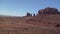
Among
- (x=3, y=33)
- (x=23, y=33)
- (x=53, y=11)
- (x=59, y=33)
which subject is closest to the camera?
(x=3, y=33)

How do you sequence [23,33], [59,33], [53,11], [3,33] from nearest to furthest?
[3,33] → [23,33] → [59,33] → [53,11]

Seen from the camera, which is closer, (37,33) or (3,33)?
(3,33)

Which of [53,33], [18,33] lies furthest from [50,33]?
[18,33]

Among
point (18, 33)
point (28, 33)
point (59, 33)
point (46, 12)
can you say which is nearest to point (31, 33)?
point (28, 33)

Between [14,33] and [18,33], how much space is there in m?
0.49

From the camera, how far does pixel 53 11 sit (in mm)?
55344

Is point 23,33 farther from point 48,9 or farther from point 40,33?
point 48,9

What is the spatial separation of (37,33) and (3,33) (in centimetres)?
344

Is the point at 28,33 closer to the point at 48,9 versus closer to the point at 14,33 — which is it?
the point at 14,33

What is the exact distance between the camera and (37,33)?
498 inches

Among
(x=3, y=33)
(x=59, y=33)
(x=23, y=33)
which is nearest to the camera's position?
(x=3, y=33)

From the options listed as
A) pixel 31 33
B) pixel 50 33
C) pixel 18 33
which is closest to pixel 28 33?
pixel 31 33

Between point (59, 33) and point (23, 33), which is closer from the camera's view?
point (23, 33)

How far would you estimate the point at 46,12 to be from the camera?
55406mm
